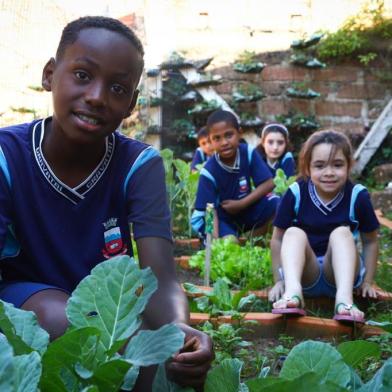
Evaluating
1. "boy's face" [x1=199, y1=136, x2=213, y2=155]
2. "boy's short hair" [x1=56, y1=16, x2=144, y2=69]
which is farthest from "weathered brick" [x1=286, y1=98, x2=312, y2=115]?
"boy's short hair" [x1=56, y1=16, x2=144, y2=69]

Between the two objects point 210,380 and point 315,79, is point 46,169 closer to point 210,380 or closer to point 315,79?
point 210,380

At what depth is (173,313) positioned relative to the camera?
1167 millimetres

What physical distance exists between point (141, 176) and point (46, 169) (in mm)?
232

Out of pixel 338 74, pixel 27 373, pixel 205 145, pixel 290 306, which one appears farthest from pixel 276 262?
pixel 338 74

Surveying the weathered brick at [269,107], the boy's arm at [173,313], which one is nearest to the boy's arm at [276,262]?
the boy's arm at [173,313]

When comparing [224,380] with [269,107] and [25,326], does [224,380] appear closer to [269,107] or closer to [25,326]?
[25,326]

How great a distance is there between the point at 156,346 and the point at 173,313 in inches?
19.1

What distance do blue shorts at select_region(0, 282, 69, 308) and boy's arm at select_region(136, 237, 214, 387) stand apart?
9.1 inches

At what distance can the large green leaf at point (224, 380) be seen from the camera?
0.77 m

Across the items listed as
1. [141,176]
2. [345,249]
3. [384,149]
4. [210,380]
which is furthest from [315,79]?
[210,380]

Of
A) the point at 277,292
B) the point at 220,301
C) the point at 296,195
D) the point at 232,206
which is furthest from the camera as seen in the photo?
the point at 232,206

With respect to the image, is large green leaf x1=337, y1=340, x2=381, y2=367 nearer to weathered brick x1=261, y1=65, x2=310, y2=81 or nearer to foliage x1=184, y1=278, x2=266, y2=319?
foliage x1=184, y1=278, x2=266, y2=319

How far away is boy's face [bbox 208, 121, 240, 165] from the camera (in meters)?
3.98

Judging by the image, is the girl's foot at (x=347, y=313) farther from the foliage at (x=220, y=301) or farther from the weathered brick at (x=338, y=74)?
the weathered brick at (x=338, y=74)
